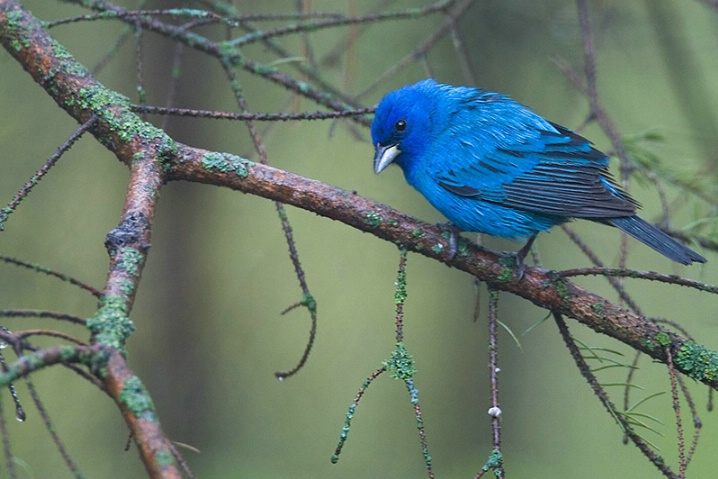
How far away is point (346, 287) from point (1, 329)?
6464 millimetres

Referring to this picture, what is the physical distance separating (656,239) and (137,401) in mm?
2381

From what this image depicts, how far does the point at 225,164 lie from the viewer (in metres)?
2.41

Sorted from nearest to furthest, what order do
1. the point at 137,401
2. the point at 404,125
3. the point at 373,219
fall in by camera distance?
1. the point at 137,401
2. the point at 373,219
3. the point at 404,125

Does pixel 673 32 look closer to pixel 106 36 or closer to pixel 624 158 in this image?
pixel 624 158

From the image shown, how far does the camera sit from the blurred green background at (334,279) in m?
5.54

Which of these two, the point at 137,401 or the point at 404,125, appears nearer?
the point at 137,401

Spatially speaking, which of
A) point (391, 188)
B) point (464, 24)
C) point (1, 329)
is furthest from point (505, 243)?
point (1, 329)

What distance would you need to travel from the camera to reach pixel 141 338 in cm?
614

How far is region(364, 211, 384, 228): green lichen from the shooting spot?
242cm

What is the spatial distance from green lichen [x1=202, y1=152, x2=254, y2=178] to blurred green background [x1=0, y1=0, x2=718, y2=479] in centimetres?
219

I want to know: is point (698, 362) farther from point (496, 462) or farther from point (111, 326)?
point (111, 326)

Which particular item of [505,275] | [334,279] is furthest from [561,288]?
[334,279]

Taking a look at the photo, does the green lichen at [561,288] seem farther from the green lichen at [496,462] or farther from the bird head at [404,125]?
the bird head at [404,125]

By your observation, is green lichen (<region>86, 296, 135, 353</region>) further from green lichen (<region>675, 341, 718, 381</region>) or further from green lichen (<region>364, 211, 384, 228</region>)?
green lichen (<region>675, 341, 718, 381</region>)
